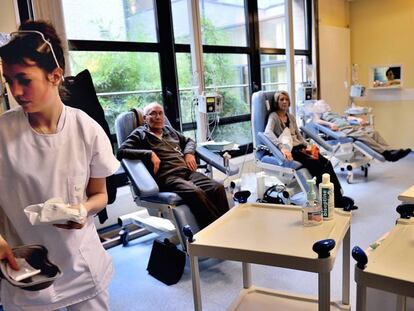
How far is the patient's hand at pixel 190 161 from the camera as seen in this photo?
9.02 feet

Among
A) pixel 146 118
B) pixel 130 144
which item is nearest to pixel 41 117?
pixel 130 144

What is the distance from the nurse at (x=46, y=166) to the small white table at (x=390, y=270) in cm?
77

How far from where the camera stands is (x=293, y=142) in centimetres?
358

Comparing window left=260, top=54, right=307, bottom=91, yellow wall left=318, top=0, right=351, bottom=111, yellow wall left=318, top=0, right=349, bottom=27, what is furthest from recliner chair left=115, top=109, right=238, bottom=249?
yellow wall left=318, top=0, right=349, bottom=27

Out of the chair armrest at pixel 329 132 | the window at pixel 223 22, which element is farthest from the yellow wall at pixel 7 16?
the chair armrest at pixel 329 132

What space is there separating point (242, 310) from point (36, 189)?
1.07 m

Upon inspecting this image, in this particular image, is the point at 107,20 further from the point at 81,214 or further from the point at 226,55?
the point at 81,214

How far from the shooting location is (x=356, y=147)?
4098 mm

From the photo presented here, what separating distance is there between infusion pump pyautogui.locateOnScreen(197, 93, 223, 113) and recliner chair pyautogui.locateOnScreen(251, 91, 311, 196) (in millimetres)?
469

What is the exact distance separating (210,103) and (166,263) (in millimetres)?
1564

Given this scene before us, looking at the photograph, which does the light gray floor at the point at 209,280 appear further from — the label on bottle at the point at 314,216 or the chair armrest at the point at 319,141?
the chair armrest at the point at 319,141

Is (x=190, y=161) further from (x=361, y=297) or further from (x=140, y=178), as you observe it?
(x=361, y=297)

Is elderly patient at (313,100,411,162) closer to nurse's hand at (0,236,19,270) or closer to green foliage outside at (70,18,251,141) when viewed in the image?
green foliage outside at (70,18,251,141)

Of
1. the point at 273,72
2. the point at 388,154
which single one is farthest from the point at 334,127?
the point at 273,72
